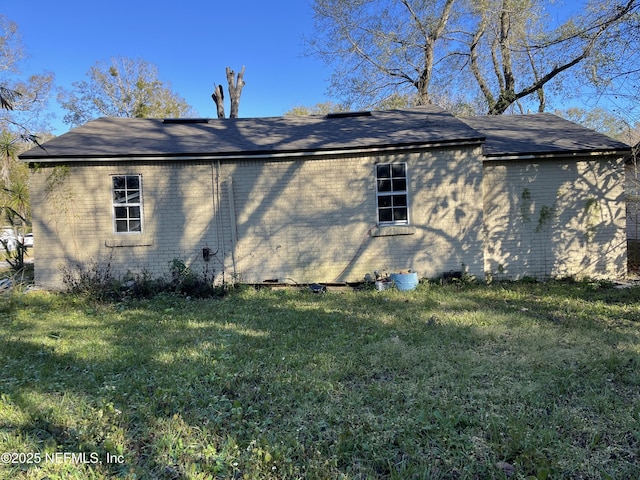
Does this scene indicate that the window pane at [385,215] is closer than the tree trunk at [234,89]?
Yes

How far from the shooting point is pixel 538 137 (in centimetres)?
1038

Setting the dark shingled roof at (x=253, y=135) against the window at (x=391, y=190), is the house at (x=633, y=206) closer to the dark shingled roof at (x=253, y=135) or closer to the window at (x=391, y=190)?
the dark shingled roof at (x=253, y=135)

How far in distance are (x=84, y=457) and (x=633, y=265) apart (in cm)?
1309

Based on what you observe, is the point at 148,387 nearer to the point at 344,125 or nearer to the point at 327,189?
the point at 327,189

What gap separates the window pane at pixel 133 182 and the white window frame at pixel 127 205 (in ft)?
0.07

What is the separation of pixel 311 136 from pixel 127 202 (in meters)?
4.95

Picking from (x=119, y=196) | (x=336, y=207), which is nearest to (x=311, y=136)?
(x=336, y=207)

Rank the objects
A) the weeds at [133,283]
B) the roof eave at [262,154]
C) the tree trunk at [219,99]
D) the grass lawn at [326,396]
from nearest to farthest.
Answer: the grass lawn at [326,396]
the weeds at [133,283]
the roof eave at [262,154]
the tree trunk at [219,99]

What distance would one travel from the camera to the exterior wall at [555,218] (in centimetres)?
959

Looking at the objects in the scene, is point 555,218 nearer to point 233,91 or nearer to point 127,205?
point 127,205

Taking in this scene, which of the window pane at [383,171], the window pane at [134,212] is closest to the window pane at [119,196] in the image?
the window pane at [134,212]

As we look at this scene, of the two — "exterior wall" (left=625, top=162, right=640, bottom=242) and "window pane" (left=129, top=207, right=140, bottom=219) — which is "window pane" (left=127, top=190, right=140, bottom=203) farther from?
"exterior wall" (left=625, top=162, right=640, bottom=242)

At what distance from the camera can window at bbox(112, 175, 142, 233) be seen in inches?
369

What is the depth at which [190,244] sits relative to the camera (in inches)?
373
